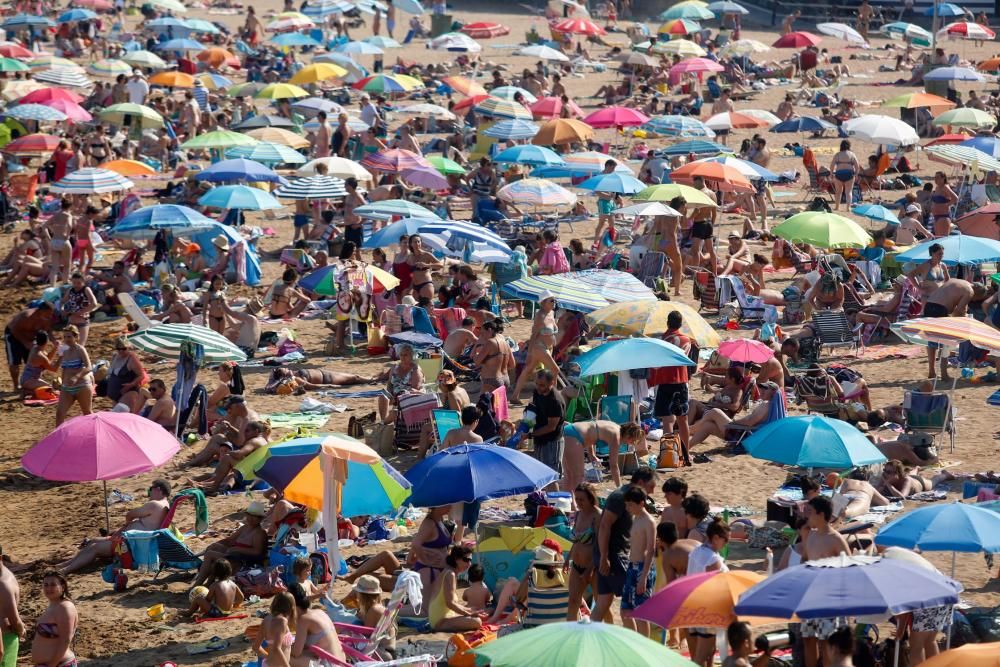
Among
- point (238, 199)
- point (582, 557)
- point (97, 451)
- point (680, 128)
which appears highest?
point (582, 557)

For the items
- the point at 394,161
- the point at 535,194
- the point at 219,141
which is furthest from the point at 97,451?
the point at 219,141

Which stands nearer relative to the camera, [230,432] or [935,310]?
[230,432]

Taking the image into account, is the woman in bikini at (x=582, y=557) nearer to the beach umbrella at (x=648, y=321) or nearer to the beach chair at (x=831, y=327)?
the beach umbrella at (x=648, y=321)

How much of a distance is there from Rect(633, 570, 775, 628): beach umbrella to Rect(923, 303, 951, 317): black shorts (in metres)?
9.04

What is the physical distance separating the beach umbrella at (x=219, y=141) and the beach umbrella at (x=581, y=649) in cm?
1852

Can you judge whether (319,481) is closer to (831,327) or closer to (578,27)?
(831,327)

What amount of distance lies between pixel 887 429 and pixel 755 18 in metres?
37.0

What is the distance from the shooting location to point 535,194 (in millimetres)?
21922

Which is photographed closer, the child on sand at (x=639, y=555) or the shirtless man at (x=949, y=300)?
the child on sand at (x=639, y=555)

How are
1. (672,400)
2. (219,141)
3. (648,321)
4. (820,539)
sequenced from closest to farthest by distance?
1. (820,539)
2. (672,400)
3. (648,321)
4. (219,141)

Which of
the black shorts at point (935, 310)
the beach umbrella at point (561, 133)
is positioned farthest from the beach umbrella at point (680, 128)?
the black shorts at point (935, 310)

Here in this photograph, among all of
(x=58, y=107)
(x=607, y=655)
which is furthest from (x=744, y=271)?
(x=58, y=107)

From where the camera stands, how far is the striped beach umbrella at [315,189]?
21.7 meters

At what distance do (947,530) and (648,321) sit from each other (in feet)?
19.3
